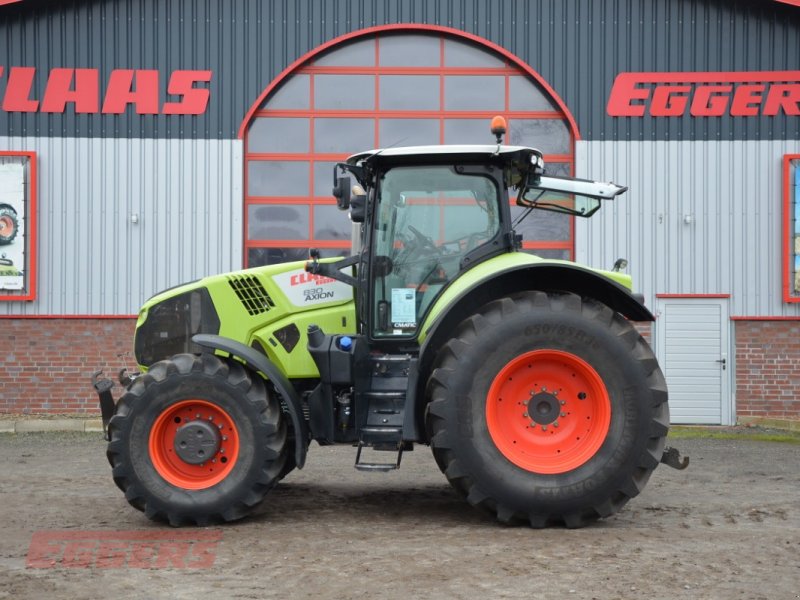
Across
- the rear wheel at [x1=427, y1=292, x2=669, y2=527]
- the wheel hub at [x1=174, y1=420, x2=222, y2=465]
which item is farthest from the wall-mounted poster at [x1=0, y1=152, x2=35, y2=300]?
the rear wheel at [x1=427, y1=292, x2=669, y2=527]

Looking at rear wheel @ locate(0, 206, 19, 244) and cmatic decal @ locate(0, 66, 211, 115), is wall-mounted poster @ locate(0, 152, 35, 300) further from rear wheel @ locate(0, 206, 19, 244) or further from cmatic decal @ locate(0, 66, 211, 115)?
cmatic decal @ locate(0, 66, 211, 115)

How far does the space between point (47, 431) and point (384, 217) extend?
963cm

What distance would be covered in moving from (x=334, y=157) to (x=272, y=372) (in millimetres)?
10113

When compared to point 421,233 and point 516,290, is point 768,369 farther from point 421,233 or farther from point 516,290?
point 421,233

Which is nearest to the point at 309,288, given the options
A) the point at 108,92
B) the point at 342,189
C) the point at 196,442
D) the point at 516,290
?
the point at 342,189

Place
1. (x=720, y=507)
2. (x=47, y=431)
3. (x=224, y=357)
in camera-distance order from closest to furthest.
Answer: (x=224, y=357) < (x=720, y=507) < (x=47, y=431)

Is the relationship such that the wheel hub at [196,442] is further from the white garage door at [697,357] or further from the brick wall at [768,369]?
the brick wall at [768,369]

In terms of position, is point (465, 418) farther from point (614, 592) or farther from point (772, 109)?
point (772, 109)

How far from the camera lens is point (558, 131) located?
55.1ft

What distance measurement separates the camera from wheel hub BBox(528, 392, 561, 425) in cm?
689

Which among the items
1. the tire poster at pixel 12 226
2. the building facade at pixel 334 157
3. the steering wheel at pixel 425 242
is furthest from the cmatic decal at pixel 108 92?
the steering wheel at pixel 425 242

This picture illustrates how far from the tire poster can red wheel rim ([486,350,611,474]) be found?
11.5 metres

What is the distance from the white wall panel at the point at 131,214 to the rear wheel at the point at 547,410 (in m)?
10.1

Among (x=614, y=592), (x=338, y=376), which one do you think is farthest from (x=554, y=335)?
(x=614, y=592)
